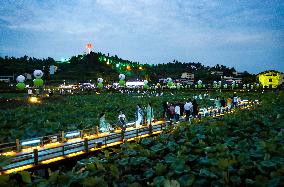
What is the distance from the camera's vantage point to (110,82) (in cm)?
9394

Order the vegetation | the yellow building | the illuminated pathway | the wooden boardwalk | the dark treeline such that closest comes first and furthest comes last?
1. the vegetation
2. the wooden boardwalk
3. the illuminated pathway
4. the yellow building
5. the dark treeline

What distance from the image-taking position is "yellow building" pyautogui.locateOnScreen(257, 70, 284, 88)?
78.1 m

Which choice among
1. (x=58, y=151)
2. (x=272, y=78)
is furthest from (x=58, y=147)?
(x=272, y=78)

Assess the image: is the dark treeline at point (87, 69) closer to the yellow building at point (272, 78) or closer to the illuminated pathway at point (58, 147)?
the yellow building at point (272, 78)

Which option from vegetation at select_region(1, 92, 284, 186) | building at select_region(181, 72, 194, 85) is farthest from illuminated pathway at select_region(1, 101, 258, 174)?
building at select_region(181, 72, 194, 85)

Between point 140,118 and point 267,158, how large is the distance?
1215cm

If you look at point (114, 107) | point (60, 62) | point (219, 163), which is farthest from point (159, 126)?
point (60, 62)

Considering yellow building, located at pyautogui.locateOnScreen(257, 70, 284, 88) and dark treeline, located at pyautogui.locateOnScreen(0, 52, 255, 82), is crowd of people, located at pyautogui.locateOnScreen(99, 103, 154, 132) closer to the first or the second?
yellow building, located at pyautogui.locateOnScreen(257, 70, 284, 88)

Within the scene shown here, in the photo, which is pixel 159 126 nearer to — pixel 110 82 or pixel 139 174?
pixel 139 174

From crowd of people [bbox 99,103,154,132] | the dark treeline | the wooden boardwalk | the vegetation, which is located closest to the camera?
the vegetation

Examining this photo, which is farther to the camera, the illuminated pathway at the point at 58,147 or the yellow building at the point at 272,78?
the yellow building at the point at 272,78

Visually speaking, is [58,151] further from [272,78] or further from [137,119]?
[272,78]

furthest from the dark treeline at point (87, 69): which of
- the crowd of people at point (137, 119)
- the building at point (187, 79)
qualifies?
the crowd of people at point (137, 119)

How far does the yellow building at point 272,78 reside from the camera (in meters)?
78.1
